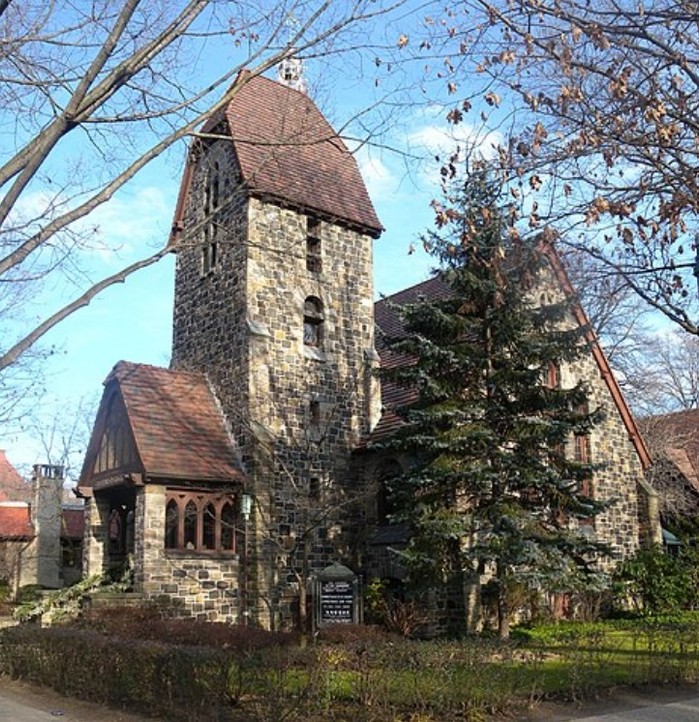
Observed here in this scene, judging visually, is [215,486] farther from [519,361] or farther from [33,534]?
[33,534]

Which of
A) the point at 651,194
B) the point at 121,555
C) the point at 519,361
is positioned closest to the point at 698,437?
the point at 519,361

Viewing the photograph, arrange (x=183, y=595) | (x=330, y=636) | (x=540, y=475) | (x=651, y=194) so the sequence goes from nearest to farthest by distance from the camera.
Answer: (x=651, y=194), (x=330, y=636), (x=540, y=475), (x=183, y=595)

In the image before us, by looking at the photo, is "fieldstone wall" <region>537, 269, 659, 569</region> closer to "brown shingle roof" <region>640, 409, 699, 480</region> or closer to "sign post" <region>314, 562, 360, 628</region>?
"brown shingle roof" <region>640, 409, 699, 480</region>

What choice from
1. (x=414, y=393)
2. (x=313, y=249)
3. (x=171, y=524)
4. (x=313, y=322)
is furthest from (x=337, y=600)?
(x=313, y=249)

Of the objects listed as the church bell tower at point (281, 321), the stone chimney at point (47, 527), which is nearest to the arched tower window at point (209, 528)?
the church bell tower at point (281, 321)

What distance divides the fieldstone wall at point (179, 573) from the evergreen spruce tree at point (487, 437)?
4977 mm

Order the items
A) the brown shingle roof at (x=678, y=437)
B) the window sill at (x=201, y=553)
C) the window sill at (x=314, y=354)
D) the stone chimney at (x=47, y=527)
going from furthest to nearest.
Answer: the stone chimney at (x=47, y=527), the brown shingle roof at (x=678, y=437), the window sill at (x=314, y=354), the window sill at (x=201, y=553)

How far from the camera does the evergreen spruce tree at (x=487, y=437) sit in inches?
685

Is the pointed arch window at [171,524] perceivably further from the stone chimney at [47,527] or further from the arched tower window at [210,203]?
the stone chimney at [47,527]

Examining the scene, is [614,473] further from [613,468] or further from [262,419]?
[262,419]

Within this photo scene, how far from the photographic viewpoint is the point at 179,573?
20500mm

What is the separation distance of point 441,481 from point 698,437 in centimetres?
2284

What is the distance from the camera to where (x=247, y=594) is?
69.4 feet

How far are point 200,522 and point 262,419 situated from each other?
2925 millimetres
